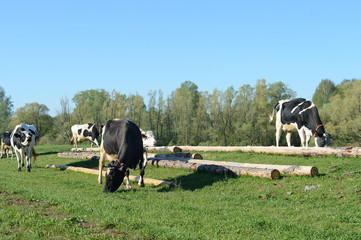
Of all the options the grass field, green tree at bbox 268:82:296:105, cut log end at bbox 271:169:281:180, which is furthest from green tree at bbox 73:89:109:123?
cut log end at bbox 271:169:281:180


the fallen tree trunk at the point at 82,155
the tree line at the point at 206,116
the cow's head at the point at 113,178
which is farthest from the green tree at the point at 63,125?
the cow's head at the point at 113,178

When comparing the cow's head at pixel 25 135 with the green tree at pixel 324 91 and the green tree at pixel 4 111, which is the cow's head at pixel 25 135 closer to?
the green tree at pixel 4 111

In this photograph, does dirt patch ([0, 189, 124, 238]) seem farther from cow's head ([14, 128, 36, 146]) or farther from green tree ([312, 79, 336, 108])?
green tree ([312, 79, 336, 108])

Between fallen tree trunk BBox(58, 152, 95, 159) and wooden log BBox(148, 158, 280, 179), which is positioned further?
fallen tree trunk BBox(58, 152, 95, 159)

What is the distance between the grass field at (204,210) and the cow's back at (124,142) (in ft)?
4.14

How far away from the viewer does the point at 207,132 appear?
2482 inches

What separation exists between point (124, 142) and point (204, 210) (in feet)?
19.8

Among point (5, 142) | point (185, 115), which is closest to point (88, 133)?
point (5, 142)

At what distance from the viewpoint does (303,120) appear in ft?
73.2

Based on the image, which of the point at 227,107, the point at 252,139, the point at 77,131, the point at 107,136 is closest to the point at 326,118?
the point at 252,139

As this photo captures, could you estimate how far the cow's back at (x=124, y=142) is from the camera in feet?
48.2

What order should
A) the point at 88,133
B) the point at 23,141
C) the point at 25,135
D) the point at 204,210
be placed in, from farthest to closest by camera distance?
the point at 88,133, the point at 25,135, the point at 23,141, the point at 204,210

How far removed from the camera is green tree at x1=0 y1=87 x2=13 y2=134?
75938 mm

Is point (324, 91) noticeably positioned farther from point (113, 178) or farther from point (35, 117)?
point (113, 178)
